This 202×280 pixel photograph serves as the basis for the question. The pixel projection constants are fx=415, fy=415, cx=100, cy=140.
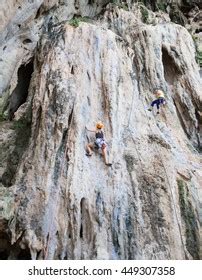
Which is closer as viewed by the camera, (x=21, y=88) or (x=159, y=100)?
(x=159, y=100)

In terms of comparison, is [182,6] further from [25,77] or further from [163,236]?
[163,236]

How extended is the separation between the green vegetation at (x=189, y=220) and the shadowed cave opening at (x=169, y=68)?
5.35 m

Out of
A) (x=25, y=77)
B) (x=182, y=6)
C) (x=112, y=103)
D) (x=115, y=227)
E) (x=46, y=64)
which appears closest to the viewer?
(x=115, y=227)

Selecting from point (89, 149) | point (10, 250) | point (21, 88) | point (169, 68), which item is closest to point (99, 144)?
point (89, 149)

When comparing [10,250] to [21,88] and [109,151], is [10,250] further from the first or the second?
[21,88]

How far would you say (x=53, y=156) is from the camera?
12336mm

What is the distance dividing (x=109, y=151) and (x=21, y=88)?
8.69 metres

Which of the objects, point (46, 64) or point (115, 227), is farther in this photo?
point (46, 64)

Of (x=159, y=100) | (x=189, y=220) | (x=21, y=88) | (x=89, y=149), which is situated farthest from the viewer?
(x=21, y=88)

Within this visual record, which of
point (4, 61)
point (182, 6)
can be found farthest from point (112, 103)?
point (182, 6)

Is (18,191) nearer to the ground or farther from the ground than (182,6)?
nearer to the ground

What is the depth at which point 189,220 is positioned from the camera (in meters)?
11.9

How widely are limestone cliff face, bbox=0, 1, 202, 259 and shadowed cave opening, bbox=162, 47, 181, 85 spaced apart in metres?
0.04

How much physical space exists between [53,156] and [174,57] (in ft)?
23.7
